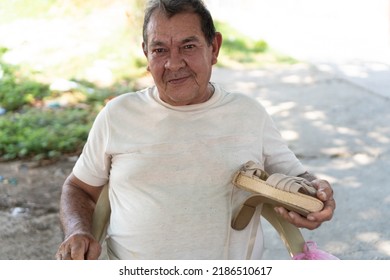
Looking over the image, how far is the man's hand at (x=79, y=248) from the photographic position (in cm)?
202

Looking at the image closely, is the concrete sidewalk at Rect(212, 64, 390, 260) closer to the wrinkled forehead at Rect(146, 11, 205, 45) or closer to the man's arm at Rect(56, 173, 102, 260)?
the man's arm at Rect(56, 173, 102, 260)

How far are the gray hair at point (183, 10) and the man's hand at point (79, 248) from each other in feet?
2.24

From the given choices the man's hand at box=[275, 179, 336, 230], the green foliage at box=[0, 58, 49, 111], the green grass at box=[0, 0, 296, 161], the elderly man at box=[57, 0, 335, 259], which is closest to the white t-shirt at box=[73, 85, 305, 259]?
the elderly man at box=[57, 0, 335, 259]

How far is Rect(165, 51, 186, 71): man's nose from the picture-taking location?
213 centimetres

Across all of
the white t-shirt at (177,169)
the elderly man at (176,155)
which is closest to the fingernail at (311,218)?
the elderly man at (176,155)

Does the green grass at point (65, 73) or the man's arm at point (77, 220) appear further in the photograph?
the green grass at point (65, 73)

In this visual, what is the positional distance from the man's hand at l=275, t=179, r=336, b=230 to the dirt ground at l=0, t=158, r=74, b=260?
1.90m

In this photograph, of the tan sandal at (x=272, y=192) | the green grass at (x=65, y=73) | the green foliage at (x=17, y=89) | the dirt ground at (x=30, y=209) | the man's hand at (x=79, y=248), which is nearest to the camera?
the tan sandal at (x=272, y=192)

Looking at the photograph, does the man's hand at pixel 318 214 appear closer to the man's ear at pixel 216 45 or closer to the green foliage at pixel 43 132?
the man's ear at pixel 216 45

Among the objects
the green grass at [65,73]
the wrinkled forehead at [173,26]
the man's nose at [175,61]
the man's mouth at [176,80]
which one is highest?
the wrinkled forehead at [173,26]

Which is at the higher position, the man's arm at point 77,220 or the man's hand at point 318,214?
the man's hand at point 318,214

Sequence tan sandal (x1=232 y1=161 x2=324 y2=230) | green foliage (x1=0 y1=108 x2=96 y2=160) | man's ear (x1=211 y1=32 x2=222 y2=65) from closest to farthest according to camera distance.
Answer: tan sandal (x1=232 y1=161 x2=324 y2=230) → man's ear (x1=211 y1=32 x2=222 y2=65) → green foliage (x1=0 y1=108 x2=96 y2=160)

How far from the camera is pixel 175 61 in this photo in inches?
84.0
